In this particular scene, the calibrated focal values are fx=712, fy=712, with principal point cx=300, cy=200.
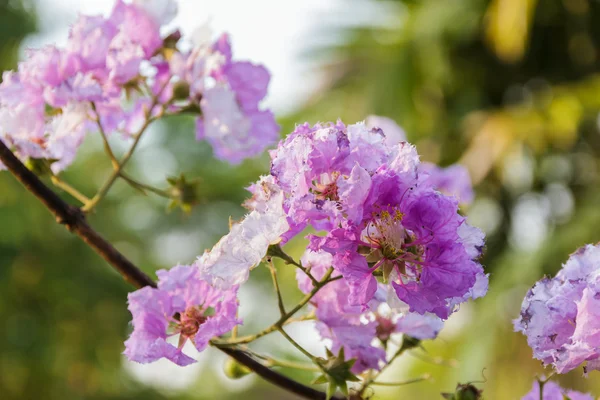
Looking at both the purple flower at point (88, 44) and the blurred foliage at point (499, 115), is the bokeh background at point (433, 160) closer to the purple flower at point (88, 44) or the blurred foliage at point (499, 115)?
the blurred foliage at point (499, 115)

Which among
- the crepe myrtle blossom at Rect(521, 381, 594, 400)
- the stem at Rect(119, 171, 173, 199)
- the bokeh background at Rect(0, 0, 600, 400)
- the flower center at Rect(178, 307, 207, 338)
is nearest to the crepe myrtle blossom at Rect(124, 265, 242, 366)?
the flower center at Rect(178, 307, 207, 338)

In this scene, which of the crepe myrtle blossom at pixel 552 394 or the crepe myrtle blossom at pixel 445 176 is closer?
the crepe myrtle blossom at pixel 552 394

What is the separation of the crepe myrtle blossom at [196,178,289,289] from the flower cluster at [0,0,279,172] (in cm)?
21

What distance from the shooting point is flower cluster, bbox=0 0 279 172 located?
0.56 metres

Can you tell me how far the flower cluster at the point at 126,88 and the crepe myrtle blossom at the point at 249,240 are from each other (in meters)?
0.21

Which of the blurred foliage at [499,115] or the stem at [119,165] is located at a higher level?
the blurred foliage at [499,115]

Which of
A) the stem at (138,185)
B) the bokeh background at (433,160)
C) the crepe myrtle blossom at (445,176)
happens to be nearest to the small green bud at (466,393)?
the stem at (138,185)

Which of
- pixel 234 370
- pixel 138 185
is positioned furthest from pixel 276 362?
pixel 138 185

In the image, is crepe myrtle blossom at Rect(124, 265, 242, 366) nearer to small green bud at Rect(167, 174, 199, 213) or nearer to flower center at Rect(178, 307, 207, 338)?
flower center at Rect(178, 307, 207, 338)

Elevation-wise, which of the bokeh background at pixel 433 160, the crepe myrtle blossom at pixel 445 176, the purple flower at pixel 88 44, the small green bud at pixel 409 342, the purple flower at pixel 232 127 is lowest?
the small green bud at pixel 409 342

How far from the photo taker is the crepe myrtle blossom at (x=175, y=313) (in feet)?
1.46

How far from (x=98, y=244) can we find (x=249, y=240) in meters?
0.13

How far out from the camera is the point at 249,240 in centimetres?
39

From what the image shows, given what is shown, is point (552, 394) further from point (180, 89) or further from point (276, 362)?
point (180, 89)
